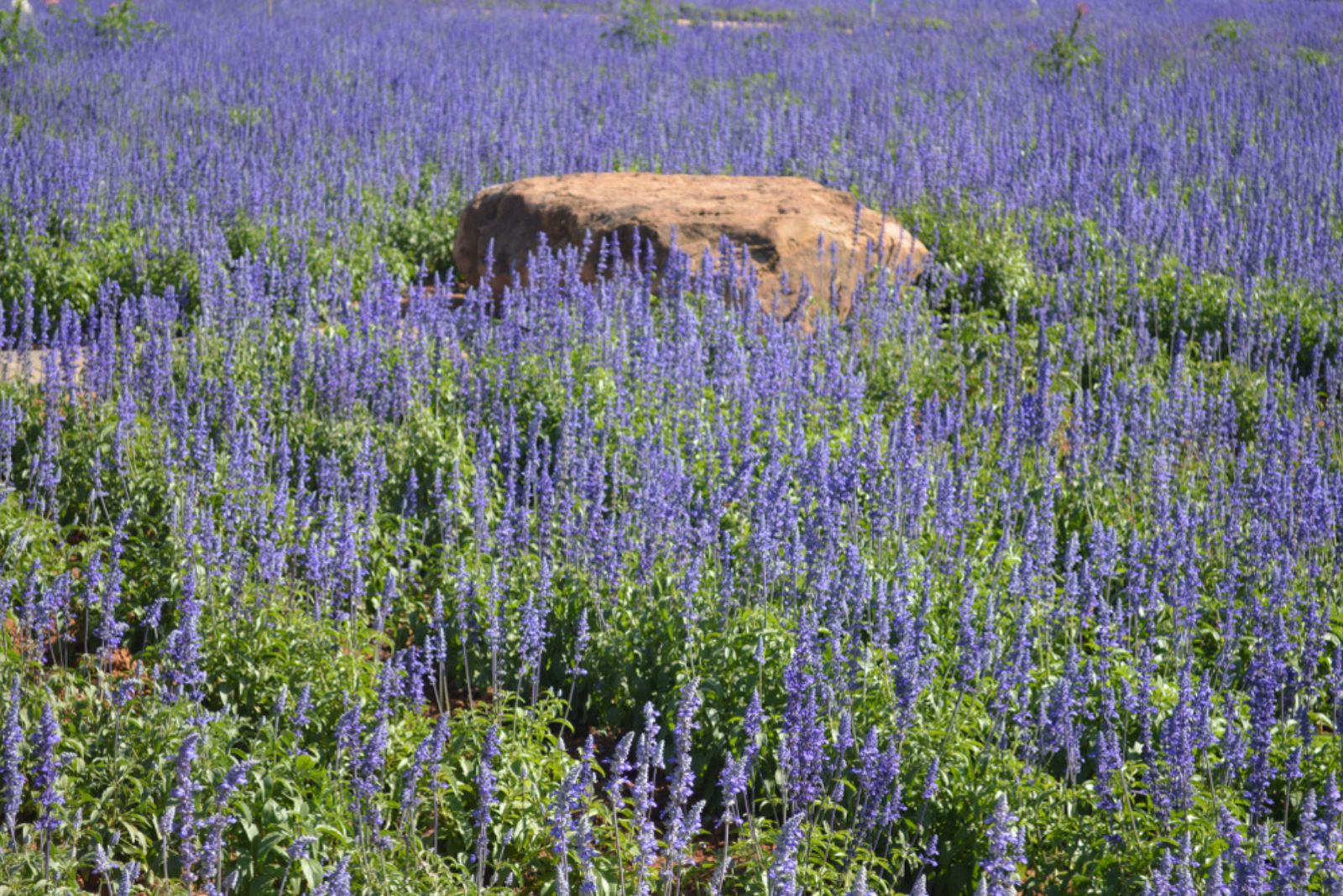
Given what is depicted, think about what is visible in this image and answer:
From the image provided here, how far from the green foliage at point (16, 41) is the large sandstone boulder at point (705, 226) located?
7.70 metres

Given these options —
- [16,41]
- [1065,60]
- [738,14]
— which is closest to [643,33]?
[1065,60]

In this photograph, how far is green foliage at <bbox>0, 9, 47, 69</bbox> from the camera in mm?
14961

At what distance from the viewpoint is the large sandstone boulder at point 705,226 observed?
925 cm

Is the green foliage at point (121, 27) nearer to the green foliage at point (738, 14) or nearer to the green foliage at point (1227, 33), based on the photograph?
the green foliage at point (738, 14)

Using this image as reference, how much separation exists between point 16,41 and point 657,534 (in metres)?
13.2

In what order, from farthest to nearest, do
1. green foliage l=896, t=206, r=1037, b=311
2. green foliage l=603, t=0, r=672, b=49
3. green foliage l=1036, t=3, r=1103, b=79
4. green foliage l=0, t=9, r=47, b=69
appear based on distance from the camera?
green foliage l=603, t=0, r=672, b=49
green foliage l=1036, t=3, r=1103, b=79
green foliage l=0, t=9, r=47, b=69
green foliage l=896, t=206, r=1037, b=311

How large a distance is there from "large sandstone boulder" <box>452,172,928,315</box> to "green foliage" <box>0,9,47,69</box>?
7.70 meters

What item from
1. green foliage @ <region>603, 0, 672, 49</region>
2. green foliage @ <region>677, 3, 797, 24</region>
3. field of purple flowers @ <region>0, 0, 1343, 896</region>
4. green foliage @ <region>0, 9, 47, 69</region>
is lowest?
field of purple flowers @ <region>0, 0, 1343, 896</region>

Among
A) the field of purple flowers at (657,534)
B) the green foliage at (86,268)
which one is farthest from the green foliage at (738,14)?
the green foliage at (86,268)

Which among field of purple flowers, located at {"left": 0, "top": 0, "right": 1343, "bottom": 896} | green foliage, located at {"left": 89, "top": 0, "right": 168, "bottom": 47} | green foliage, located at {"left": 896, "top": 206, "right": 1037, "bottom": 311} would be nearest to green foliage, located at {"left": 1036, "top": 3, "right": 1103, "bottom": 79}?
field of purple flowers, located at {"left": 0, "top": 0, "right": 1343, "bottom": 896}

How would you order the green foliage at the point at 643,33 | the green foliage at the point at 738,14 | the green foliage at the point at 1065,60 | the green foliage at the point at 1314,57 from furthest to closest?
the green foliage at the point at 738,14
the green foliage at the point at 643,33
the green foliage at the point at 1314,57
the green foliage at the point at 1065,60

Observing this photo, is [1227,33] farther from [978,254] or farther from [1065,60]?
[978,254]

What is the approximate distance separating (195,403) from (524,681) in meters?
2.89

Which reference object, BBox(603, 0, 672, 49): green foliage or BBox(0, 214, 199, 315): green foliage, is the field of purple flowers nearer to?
BBox(0, 214, 199, 315): green foliage
